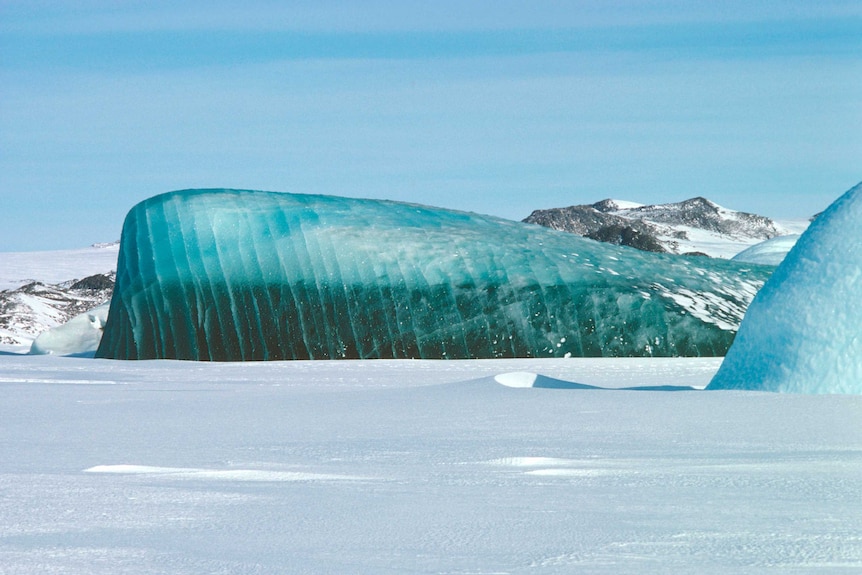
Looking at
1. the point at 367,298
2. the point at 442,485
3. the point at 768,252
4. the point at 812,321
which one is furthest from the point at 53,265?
the point at 442,485

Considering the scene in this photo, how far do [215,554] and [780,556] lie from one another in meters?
2.21

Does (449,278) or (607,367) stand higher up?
(449,278)

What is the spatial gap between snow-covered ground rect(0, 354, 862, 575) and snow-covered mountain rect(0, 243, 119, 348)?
38160mm

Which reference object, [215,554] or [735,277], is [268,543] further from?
[735,277]

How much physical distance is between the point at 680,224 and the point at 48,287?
64905mm

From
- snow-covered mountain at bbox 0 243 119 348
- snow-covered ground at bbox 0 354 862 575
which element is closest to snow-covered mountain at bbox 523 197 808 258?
snow-covered mountain at bbox 0 243 119 348

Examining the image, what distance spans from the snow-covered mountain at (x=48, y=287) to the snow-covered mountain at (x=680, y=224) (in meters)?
37.8

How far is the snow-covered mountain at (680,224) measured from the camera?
3674 inches

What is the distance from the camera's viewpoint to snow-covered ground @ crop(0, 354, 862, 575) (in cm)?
443

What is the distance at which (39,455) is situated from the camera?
300 inches

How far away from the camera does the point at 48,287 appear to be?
7088 cm

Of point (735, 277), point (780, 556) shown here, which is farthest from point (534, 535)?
point (735, 277)

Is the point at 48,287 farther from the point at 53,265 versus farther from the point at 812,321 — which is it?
the point at 812,321

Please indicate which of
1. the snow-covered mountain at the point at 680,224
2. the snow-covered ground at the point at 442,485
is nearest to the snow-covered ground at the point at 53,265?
the snow-covered mountain at the point at 680,224
